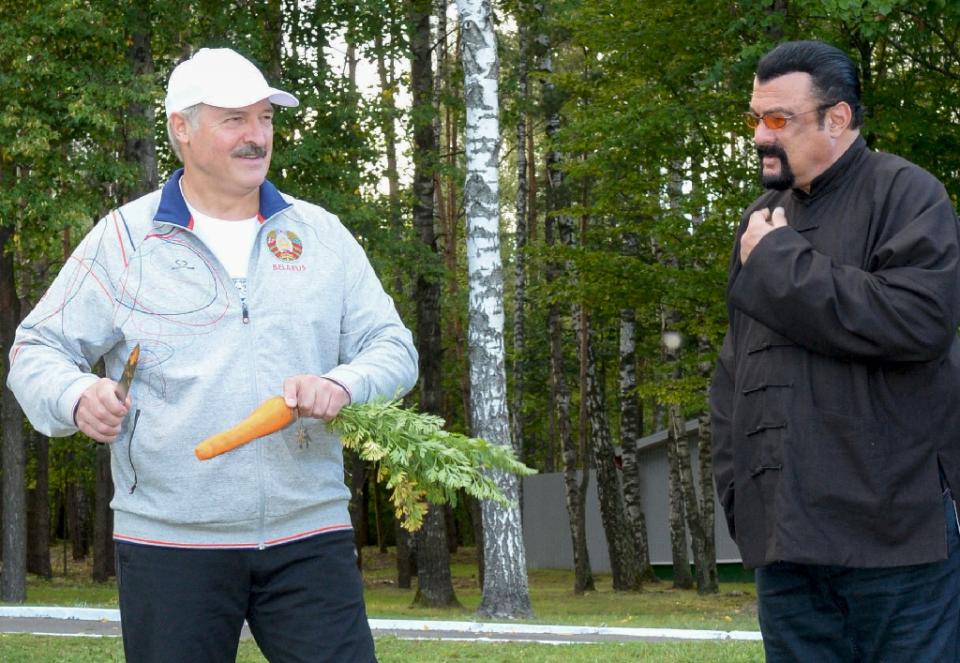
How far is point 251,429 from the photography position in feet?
11.6

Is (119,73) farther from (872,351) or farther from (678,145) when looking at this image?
(872,351)

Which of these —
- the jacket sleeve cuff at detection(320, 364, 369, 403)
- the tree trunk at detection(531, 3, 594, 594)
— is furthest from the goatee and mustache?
the tree trunk at detection(531, 3, 594, 594)

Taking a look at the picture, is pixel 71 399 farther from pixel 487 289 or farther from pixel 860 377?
pixel 487 289

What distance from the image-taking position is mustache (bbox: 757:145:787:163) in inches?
157

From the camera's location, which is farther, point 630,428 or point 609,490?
point 630,428

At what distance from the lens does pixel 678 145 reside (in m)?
22.1

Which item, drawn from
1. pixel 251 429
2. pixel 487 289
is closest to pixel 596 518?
pixel 487 289

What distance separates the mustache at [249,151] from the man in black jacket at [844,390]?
141cm

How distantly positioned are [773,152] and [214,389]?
1750 millimetres

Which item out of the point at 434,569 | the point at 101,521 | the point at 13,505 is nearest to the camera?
the point at 13,505

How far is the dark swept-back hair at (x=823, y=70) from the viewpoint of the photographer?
4000 mm

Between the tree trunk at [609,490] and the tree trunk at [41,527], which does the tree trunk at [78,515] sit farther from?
the tree trunk at [609,490]

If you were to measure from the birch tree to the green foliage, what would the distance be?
42.6 ft

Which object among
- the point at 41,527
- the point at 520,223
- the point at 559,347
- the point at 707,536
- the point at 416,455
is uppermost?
the point at 520,223
